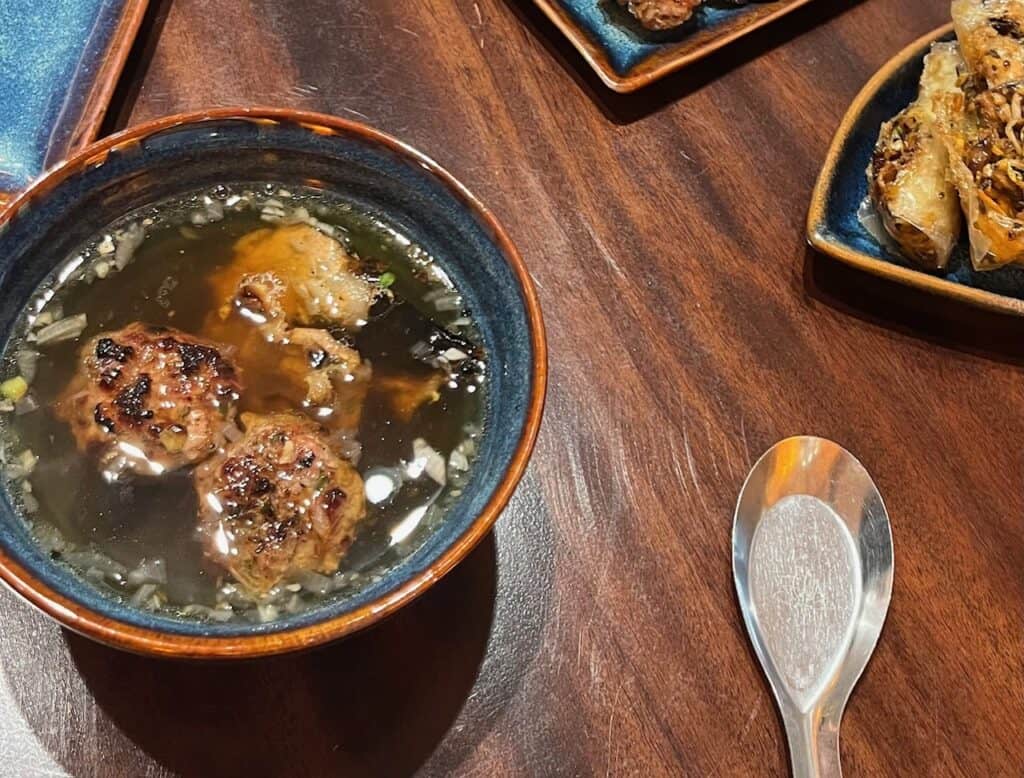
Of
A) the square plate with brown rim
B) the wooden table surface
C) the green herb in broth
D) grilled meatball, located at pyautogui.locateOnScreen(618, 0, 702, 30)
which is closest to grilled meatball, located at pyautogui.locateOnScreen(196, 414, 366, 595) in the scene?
the green herb in broth

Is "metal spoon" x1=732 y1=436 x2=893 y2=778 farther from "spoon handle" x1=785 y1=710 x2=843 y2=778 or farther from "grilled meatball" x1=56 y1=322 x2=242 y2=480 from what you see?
"grilled meatball" x1=56 y1=322 x2=242 y2=480

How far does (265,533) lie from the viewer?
120 cm

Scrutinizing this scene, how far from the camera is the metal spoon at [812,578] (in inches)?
53.3

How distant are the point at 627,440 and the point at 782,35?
1052mm

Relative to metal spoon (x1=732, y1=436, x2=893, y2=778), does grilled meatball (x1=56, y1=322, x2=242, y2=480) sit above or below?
above

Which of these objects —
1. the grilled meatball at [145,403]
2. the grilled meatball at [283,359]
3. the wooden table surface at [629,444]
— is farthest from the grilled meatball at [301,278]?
the wooden table surface at [629,444]

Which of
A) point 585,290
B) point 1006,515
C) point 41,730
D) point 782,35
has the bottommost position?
point 1006,515

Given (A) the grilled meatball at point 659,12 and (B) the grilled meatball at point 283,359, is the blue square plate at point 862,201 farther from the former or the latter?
(B) the grilled meatball at point 283,359

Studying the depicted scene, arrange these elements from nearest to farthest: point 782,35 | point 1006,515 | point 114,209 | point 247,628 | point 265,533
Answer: point 247,628 < point 265,533 < point 114,209 < point 1006,515 < point 782,35

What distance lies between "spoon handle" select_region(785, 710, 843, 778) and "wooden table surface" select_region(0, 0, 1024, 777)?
0.03m

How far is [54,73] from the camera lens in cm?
158

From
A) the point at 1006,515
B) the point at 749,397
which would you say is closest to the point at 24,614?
the point at 749,397

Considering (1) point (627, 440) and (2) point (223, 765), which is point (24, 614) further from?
(1) point (627, 440)

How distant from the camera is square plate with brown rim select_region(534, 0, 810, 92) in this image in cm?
180
